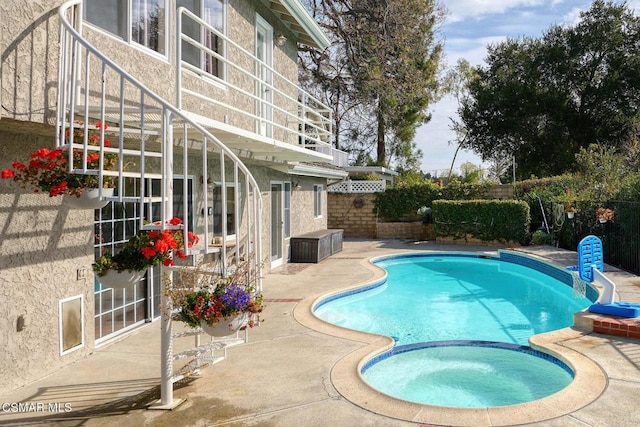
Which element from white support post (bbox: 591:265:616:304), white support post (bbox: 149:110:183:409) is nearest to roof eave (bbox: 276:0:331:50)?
white support post (bbox: 149:110:183:409)

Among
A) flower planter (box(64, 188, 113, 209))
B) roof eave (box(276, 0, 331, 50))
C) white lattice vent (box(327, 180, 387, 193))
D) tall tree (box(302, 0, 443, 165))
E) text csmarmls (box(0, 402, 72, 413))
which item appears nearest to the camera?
flower planter (box(64, 188, 113, 209))

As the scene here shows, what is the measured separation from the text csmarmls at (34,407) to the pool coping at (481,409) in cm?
295

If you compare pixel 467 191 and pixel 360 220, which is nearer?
pixel 467 191

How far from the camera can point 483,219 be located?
66.7 feet

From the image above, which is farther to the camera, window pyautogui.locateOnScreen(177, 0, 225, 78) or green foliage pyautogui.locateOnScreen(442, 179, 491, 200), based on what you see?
green foliage pyautogui.locateOnScreen(442, 179, 491, 200)

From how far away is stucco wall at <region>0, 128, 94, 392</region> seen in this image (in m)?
5.51

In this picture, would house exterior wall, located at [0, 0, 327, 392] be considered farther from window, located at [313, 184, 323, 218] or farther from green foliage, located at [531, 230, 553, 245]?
green foliage, located at [531, 230, 553, 245]

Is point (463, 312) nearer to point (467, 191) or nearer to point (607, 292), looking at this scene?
point (607, 292)

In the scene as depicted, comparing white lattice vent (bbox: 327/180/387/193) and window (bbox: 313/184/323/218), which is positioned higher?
white lattice vent (bbox: 327/180/387/193)

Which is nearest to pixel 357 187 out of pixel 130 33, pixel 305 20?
pixel 305 20

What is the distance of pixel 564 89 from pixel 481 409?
110 ft

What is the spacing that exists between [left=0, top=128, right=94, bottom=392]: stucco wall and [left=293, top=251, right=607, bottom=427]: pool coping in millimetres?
3595

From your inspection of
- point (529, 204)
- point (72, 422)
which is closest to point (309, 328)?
point (72, 422)

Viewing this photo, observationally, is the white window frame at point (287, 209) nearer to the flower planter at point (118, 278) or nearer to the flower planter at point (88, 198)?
the flower planter at point (118, 278)
